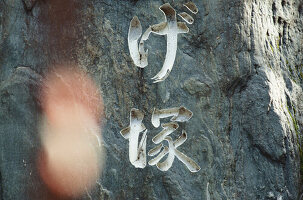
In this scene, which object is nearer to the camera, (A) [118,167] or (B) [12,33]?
(A) [118,167]

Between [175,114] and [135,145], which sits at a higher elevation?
[175,114]

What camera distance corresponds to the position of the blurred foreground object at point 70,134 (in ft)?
14.2

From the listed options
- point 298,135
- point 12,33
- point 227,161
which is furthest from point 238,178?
Result: point 12,33

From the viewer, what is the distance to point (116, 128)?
4.32m

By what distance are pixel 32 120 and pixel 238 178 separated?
195 centimetres

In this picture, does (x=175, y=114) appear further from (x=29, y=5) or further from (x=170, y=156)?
(x=29, y=5)

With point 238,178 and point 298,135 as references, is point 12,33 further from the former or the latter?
point 298,135

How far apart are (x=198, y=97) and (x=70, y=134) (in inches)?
47.4

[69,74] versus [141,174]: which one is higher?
[69,74]

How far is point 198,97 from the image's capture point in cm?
429

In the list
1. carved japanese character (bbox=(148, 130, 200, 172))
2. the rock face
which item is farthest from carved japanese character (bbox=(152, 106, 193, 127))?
carved japanese character (bbox=(148, 130, 200, 172))

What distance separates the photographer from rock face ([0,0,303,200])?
4250mm

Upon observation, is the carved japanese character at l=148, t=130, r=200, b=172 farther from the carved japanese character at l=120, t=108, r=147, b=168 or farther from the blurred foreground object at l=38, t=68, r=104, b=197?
the blurred foreground object at l=38, t=68, r=104, b=197

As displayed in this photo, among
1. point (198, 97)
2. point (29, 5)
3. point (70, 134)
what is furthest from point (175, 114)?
point (29, 5)
